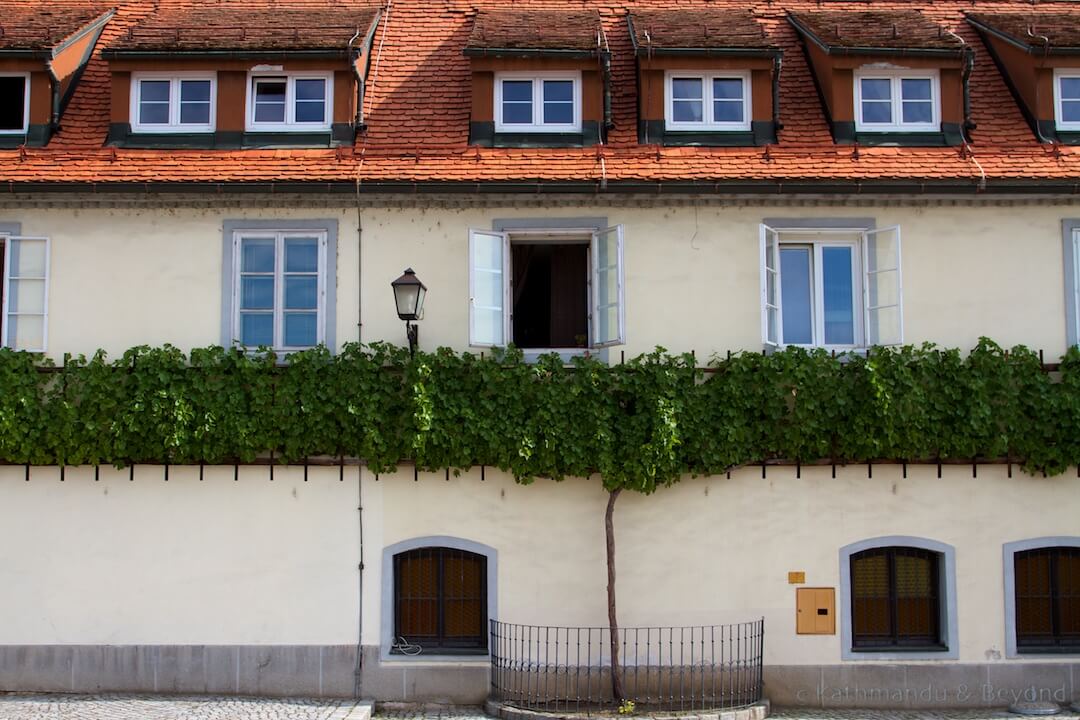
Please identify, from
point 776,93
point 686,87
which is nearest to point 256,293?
point 686,87

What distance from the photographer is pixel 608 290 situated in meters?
12.4

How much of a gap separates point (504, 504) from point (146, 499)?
13.2ft

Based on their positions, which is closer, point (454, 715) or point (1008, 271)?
point (454, 715)

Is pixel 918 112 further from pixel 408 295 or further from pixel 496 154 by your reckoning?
pixel 408 295

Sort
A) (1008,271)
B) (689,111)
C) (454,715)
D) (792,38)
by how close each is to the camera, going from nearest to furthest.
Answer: (454,715) < (1008,271) < (689,111) < (792,38)

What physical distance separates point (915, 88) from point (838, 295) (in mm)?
3082

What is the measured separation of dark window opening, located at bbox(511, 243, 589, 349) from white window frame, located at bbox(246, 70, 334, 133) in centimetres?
290

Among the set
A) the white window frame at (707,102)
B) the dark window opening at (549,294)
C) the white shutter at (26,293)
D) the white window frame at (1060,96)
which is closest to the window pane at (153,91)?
the white shutter at (26,293)

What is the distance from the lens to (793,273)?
12.9 m

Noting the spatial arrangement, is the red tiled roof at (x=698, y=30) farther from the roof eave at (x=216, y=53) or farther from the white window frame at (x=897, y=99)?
the roof eave at (x=216, y=53)

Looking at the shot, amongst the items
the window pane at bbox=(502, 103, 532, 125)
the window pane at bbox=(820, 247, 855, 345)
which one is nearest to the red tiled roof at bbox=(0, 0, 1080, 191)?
the window pane at bbox=(502, 103, 532, 125)

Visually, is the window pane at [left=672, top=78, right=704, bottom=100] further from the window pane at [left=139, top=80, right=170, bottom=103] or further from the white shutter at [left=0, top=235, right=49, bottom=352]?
the white shutter at [left=0, top=235, right=49, bottom=352]

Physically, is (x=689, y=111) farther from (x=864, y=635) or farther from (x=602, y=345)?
(x=864, y=635)

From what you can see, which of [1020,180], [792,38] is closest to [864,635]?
[1020,180]
